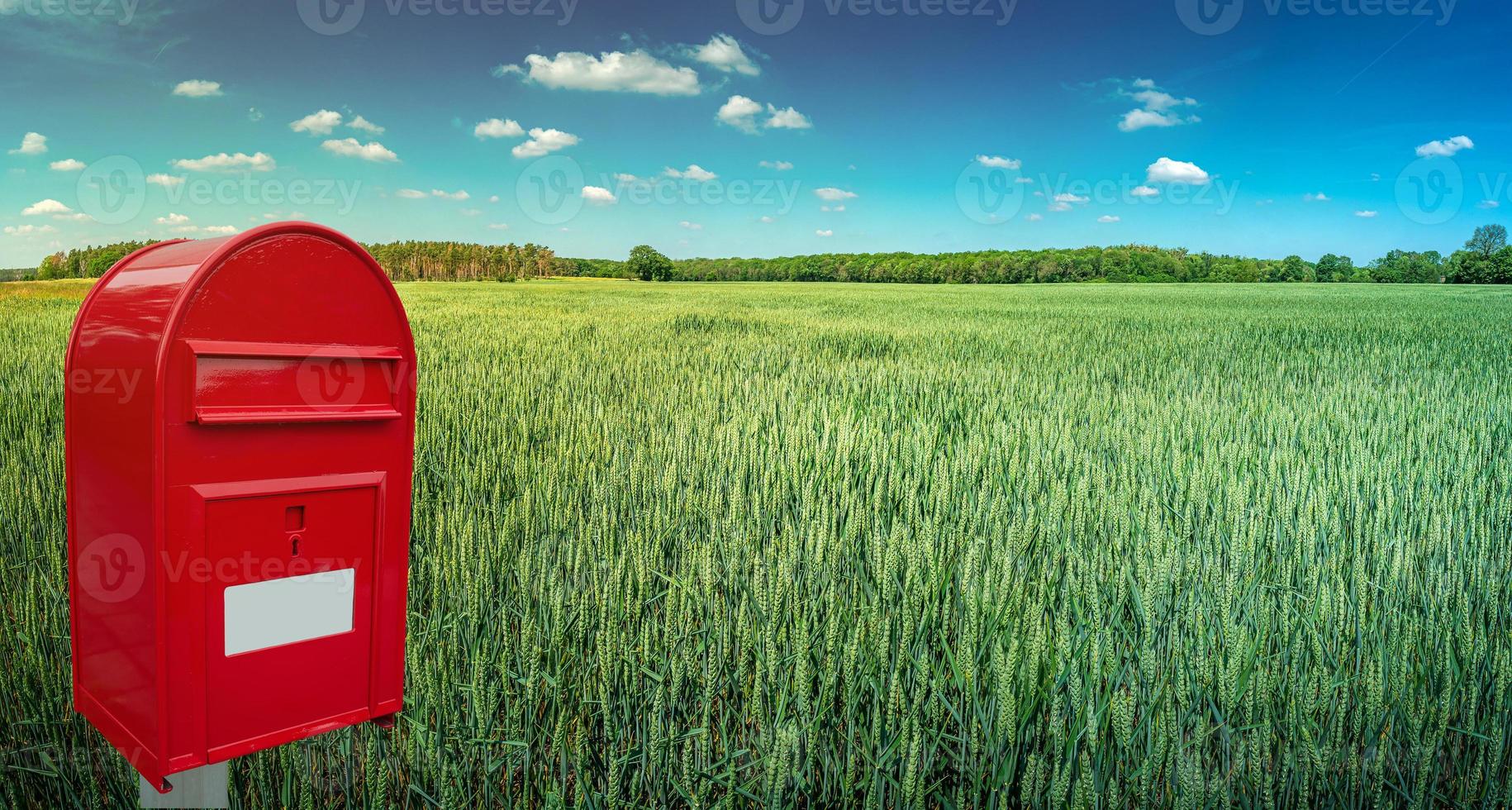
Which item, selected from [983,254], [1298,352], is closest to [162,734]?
[1298,352]

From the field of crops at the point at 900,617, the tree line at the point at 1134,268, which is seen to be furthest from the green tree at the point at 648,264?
the field of crops at the point at 900,617

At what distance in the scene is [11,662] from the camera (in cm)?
180

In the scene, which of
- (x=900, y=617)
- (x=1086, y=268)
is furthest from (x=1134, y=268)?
(x=900, y=617)

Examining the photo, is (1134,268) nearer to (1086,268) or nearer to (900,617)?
(1086,268)

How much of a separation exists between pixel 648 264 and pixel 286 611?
58.9 meters

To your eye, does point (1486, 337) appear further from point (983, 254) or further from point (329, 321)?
point (983, 254)

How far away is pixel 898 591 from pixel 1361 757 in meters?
0.98

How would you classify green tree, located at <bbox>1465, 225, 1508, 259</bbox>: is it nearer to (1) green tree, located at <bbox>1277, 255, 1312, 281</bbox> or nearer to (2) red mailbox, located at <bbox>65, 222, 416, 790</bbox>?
(1) green tree, located at <bbox>1277, 255, 1312, 281</bbox>

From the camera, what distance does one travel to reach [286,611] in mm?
1282

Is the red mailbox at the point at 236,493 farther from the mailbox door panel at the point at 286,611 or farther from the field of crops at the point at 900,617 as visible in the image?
the field of crops at the point at 900,617

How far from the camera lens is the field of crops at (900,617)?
143 centimetres

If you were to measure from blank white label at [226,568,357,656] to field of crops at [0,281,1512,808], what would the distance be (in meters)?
0.23

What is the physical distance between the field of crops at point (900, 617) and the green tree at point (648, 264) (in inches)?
2165

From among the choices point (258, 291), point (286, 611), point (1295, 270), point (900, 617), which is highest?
point (1295, 270)
